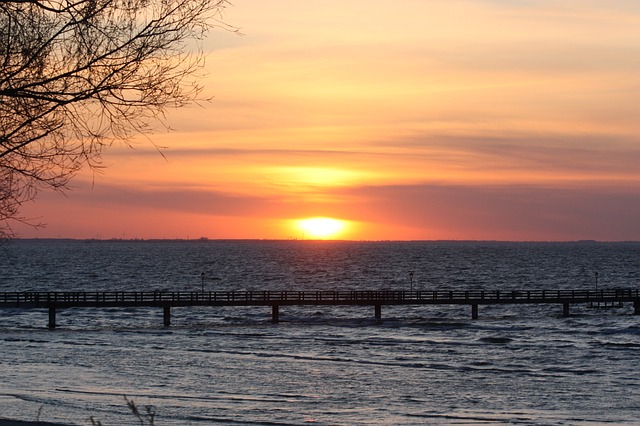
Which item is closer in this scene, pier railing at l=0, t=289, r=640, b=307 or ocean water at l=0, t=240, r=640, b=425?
ocean water at l=0, t=240, r=640, b=425

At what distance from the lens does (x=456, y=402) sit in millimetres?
35250

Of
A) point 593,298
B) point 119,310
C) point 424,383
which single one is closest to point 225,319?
point 119,310

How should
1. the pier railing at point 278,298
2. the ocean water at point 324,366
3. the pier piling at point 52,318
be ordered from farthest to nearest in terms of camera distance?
the pier piling at point 52,318 → the pier railing at point 278,298 → the ocean water at point 324,366

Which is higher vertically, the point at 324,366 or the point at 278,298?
the point at 278,298

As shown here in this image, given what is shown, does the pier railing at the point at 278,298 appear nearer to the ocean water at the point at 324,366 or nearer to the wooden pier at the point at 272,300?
the wooden pier at the point at 272,300

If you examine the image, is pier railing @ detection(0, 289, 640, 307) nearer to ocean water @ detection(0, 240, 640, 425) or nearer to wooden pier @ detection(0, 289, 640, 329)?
wooden pier @ detection(0, 289, 640, 329)

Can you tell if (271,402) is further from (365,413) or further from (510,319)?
(510,319)

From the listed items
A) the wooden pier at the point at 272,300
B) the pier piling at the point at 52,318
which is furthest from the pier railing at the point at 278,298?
the pier piling at the point at 52,318

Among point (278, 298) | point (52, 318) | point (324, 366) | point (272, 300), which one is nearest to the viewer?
point (324, 366)

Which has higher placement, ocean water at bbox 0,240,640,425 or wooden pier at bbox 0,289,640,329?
wooden pier at bbox 0,289,640,329

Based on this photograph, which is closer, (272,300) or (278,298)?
(272,300)

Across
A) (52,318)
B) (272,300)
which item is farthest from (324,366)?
(52,318)

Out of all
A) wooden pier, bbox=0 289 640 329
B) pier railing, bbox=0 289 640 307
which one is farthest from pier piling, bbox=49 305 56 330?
pier railing, bbox=0 289 640 307

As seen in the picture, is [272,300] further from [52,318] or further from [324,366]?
[324,366]
